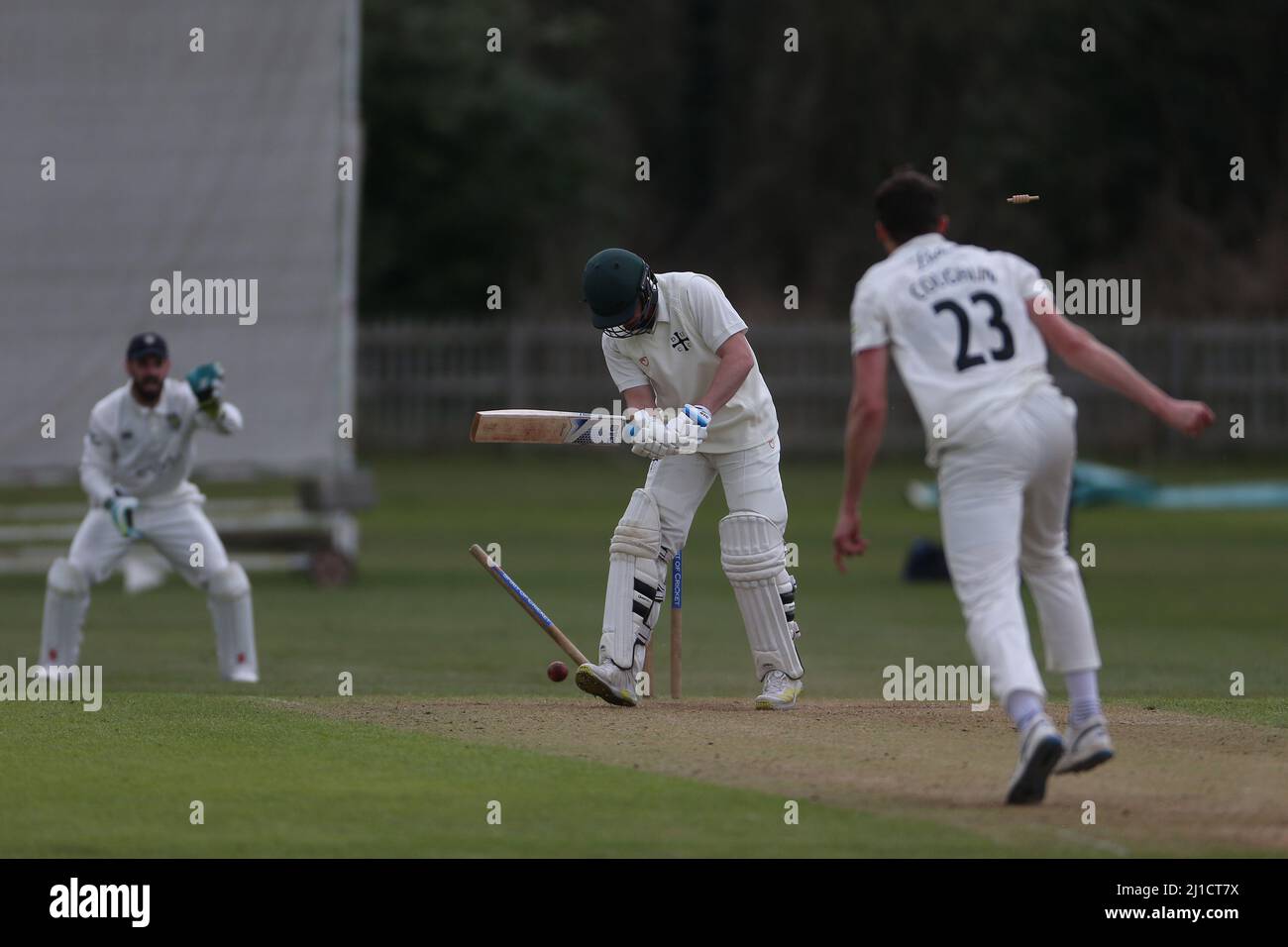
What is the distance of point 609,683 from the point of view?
9664 millimetres

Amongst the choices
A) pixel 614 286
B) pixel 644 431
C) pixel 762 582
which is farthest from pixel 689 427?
pixel 762 582

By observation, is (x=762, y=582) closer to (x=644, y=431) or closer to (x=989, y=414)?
(x=644, y=431)

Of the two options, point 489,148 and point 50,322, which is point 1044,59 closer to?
point 489,148

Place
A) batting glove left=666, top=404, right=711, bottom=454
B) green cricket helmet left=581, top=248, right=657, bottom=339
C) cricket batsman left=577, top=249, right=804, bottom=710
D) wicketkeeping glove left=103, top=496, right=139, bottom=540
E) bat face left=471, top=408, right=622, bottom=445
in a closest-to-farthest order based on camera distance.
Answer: bat face left=471, top=408, right=622, bottom=445 < batting glove left=666, top=404, right=711, bottom=454 < green cricket helmet left=581, top=248, right=657, bottom=339 < cricket batsman left=577, top=249, right=804, bottom=710 < wicketkeeping glove left=103, top=496, right=139, bottom=540

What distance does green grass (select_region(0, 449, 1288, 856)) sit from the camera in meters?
7.15

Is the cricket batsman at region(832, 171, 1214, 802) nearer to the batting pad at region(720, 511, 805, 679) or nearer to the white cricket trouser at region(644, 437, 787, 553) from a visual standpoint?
the batting pad at region(720, 511, 805, 679)

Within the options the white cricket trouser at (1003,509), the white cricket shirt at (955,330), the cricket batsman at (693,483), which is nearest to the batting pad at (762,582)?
the cricket batsman at (693,483)

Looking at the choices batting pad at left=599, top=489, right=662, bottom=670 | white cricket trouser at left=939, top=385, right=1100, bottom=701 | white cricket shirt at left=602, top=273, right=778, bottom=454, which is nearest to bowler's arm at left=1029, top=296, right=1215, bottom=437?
white cricket trouser at left=939, top=385, right=1100, bottom=701

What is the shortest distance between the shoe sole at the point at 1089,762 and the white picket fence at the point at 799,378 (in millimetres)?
26826

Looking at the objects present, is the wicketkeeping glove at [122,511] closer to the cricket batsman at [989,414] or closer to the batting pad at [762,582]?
the batting pad at [762,582]

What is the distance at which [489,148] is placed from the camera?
136 ft

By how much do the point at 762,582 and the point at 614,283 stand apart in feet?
5.13

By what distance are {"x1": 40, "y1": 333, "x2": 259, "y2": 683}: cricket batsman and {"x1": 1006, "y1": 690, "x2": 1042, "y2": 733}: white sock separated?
23.0 feet
